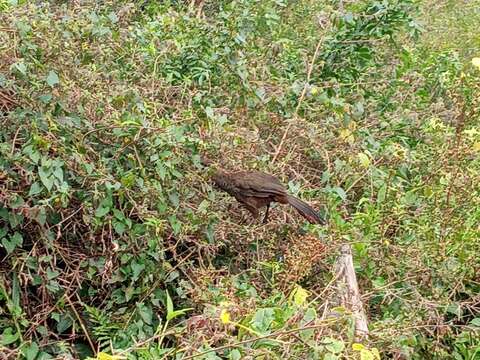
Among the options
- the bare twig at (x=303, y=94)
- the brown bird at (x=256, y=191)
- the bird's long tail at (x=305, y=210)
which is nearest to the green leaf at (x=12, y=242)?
the brown bird at (x=256, y=191)

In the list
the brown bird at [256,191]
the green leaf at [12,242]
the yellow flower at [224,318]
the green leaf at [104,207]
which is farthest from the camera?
the brown bird at [256,191]

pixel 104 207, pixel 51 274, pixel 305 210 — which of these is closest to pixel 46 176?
pixel 104 207

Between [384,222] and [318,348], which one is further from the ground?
[318,348]

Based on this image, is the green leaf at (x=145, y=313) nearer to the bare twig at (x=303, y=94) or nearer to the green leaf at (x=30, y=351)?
the green leaf at (x=30, y=351)

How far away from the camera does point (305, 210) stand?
3.15 metres

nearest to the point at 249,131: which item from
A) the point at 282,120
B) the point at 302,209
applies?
the point at 282,120

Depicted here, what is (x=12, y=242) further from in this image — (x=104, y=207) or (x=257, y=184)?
(x=257, y=184)

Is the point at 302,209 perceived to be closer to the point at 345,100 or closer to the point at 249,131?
the point at 249,131

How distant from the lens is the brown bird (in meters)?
3.14

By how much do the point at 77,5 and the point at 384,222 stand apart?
1.84m

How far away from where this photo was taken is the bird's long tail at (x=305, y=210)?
10.3ft

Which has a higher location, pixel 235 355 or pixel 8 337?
pixel 235 355

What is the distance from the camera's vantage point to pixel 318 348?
2229 millimetres

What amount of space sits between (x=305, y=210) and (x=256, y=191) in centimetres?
23
